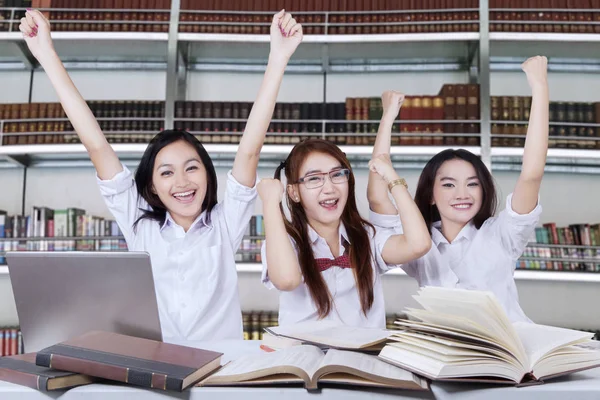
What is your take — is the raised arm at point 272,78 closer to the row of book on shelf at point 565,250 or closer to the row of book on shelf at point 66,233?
the row of book on shelf at point 66,233

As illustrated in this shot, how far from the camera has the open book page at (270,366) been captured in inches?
26.3

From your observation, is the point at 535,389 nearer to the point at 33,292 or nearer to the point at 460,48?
the point at 33,292

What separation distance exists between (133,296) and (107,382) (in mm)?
195

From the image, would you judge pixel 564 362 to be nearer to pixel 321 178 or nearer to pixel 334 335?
pixel 334 335

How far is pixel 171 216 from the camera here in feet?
5.44

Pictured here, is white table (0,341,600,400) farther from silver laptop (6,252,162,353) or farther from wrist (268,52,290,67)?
wrist (268,52,290,67)

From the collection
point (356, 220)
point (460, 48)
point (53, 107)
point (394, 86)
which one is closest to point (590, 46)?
point (460, 48)

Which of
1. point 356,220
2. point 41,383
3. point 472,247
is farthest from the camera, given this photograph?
point 472,247

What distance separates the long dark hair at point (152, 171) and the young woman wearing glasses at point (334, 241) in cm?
27

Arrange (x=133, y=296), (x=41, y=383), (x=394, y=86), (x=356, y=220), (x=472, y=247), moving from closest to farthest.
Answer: (x=41, y=383) → (x=133, y=296) → (x=356, y=220) → (x=472, y=247) → (x=394, y=86)

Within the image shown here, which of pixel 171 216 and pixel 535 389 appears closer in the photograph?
pixel 535 389

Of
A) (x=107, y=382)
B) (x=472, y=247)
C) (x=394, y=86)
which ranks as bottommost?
(x=107, y=382)

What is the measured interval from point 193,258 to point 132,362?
0.88 metres

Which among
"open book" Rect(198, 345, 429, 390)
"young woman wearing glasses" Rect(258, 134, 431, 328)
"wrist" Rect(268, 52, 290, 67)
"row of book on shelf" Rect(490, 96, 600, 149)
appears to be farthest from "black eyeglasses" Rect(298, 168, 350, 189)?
"row of book on shelf" Rect(490, 96, 600, 149)
